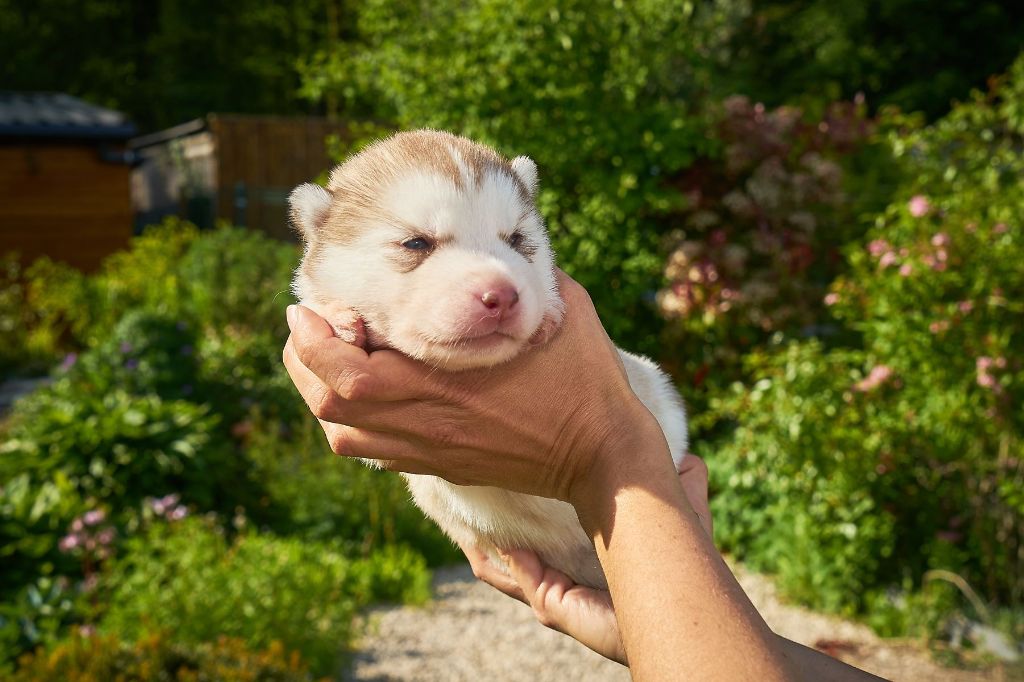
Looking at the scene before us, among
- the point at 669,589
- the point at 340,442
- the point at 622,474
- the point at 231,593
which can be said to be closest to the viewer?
the point at 669,589

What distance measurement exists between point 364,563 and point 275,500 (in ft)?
4.14

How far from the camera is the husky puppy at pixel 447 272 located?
1.83 meters

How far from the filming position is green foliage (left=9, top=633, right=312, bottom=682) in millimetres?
4566

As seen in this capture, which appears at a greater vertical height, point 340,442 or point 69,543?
point 340,442

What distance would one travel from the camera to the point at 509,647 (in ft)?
23.2

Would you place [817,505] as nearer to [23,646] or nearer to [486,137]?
[486,137]

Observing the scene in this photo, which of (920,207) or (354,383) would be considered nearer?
(354,383)

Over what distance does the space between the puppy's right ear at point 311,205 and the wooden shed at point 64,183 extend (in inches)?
687

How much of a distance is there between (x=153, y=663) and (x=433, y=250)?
3.70 metres

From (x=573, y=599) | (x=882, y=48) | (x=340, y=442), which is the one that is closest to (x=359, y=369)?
(x=340, y=442)

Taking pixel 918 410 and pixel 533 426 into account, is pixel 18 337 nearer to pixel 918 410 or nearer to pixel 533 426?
pixel 918 410

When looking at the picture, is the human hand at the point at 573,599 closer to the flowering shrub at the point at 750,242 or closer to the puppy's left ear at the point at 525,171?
the puppy's left ear at the point at 525,171

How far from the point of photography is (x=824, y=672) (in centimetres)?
189

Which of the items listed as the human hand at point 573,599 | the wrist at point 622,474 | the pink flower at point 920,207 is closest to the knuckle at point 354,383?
the wrist at point 622,474
